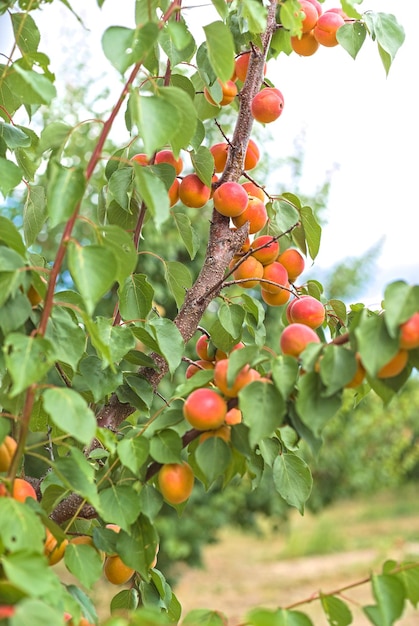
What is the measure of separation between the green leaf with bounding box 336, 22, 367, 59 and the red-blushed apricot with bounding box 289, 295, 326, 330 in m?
0.27

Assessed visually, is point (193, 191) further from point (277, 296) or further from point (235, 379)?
point (235, 379)

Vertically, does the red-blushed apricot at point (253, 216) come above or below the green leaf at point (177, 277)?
above

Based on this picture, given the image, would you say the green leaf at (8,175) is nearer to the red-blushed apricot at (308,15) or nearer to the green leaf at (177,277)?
the green leaf at (177,277)

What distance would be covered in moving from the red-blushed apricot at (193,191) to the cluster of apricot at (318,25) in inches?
7.2

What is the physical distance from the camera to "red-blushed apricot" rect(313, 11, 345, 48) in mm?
812

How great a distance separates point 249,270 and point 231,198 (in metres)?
0.08

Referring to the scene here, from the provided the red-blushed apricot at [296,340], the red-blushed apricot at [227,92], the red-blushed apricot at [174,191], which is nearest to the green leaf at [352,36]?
the red-blushed apricot at [227,92]

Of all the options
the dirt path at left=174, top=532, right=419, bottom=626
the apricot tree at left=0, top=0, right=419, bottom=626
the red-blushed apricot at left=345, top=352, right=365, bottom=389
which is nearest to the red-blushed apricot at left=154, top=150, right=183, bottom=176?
the apricot tree at left=0, top=0, right=419, bottom=626

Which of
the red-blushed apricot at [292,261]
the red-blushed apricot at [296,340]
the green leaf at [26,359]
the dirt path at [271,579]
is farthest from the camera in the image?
the dirt path at [271,579]

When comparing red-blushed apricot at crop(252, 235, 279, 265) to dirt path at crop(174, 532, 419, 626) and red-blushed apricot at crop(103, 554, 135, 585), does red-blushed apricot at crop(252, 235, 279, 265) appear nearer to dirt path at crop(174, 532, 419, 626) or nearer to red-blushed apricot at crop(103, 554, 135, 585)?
red-blushed apricot at crop(103, 554, 135, 585)

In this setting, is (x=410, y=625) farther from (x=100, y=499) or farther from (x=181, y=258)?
(x=100, y=499)

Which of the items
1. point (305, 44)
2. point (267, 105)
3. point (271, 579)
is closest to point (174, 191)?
point (267, 105)

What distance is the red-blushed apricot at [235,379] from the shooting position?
58cm

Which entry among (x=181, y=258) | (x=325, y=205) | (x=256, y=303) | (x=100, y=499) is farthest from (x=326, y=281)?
(x=100, y=499)
